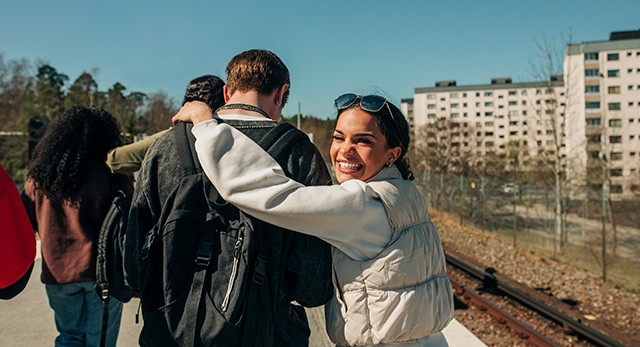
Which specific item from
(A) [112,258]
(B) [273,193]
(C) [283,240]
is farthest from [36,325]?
(B) [273,193]

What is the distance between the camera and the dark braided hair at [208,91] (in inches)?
98.7

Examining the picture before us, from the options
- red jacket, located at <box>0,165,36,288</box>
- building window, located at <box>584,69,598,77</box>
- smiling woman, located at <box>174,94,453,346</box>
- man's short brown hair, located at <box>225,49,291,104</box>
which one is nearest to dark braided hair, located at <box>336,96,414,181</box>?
smiling woman, located at <box>174,94,453,346</box>

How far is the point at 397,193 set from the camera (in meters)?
1.73

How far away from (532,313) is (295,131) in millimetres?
8102

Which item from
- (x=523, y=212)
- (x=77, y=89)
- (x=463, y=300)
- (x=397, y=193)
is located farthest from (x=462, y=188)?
(x=77, y=89)

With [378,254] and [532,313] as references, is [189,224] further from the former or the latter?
[532,313]

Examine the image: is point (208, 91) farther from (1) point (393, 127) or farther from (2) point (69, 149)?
(1) point (393, 127)

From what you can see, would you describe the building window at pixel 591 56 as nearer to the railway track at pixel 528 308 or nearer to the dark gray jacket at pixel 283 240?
the railway track at pixel 528 308

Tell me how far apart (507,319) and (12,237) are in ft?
24.1

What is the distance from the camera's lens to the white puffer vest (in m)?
1.62

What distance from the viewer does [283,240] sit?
1604mm

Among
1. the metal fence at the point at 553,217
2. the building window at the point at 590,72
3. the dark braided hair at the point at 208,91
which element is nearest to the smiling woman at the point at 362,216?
the dark braided hair at the point at 208,91

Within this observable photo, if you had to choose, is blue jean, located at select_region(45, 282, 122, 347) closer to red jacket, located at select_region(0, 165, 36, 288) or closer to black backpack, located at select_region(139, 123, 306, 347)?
red jacket, located at select_region(0, 165, 36, 288)

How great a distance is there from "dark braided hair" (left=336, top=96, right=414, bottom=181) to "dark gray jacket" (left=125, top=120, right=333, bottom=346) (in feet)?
1.24
